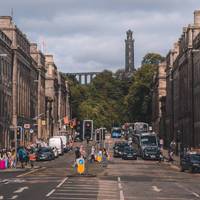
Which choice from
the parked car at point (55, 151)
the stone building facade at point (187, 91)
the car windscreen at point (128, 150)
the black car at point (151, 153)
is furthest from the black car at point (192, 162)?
the parked car at point (55, 151)

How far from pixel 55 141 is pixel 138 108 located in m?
80.9

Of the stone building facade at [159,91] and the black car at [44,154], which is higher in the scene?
the stone building facade at [159,91]

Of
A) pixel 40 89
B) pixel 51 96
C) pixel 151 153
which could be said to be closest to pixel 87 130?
pixel 151 153

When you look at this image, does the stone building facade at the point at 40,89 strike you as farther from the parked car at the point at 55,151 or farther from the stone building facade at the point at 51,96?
the parked car at the point at 55,151

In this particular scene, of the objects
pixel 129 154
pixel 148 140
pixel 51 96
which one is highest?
pixel 51 96

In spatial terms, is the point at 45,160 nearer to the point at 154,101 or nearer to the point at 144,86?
the point at 154,101

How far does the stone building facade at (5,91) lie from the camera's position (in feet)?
333

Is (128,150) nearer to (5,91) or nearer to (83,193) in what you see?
(5,91)

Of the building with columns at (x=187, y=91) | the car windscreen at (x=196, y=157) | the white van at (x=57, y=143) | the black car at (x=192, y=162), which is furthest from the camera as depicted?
the white van at (x=57, y=143)

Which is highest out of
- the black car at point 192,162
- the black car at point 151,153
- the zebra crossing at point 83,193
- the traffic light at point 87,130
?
the traffic light at point 87,130

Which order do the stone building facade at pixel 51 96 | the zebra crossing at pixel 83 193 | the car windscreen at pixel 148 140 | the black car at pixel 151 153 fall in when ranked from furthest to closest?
the stone building facade at pixel 51 96, the car windscreen at pixel 148 140, the black car at pixel 151 153, the zebra crossing at pixel 83 193

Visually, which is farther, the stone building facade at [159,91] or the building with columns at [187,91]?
the stone building facade at [159,91]

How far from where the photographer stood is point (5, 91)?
106m

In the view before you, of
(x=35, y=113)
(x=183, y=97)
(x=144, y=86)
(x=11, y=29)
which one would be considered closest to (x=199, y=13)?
(x=183, y=97)
